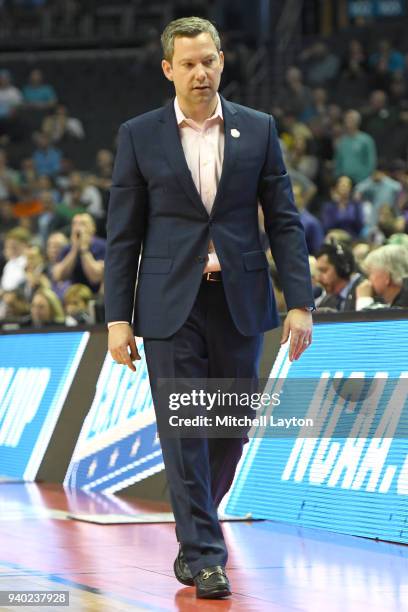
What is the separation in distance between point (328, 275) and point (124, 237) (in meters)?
4.39

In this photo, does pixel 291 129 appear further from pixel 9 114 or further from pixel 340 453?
pixel 340 453

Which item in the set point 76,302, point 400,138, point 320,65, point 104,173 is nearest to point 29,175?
point 104,173

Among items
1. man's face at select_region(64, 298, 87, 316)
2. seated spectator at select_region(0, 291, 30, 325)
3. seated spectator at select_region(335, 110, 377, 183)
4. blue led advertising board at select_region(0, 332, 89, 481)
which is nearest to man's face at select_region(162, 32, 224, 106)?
blue led advertising board at select_region(0, 332, 89, 481)

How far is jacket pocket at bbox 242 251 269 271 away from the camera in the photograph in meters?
5.46

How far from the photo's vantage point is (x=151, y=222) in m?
5.53

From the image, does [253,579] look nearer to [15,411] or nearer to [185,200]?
[185,200]

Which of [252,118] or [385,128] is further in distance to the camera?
[385,128]

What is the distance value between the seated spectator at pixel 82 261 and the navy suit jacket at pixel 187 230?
26.3 ft

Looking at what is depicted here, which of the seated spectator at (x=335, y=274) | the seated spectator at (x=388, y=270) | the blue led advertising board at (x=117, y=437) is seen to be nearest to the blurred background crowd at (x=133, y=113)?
the seated spectator at (x=335, y=274)

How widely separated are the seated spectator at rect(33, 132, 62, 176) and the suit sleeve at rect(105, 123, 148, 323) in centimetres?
1663

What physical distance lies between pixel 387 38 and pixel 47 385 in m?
12.3

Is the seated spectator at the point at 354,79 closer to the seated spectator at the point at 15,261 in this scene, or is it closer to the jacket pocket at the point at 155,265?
the seated spectator at the point at 15,261

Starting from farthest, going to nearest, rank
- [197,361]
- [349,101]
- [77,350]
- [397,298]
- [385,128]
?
[349,101], [385,128], [77,350], [397,298], [197,361]

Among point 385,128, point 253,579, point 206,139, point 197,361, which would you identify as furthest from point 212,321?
point 385,128
